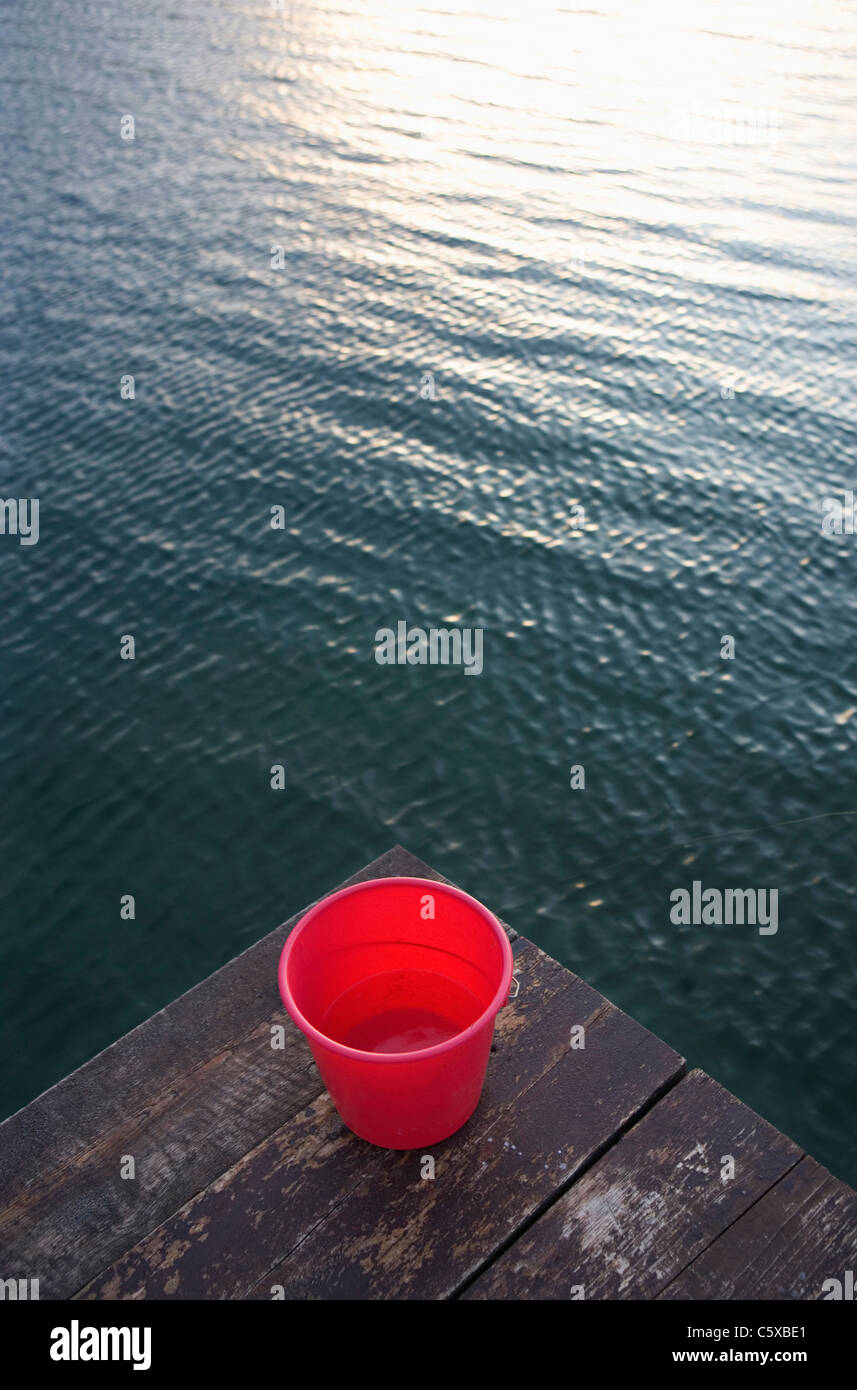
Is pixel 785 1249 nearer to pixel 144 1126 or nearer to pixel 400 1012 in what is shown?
pixel 400 1012

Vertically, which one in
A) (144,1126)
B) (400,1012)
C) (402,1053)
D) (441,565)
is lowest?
(441,565)

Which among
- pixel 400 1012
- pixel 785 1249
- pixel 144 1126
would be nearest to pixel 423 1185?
pixel 400 1012

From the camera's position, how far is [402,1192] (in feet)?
13.2

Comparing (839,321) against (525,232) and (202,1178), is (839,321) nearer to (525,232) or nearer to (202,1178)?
(525,232)

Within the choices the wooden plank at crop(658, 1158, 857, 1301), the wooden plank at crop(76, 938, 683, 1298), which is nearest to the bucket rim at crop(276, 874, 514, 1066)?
the wooden plank at crop(76, 938, 683, 1298)

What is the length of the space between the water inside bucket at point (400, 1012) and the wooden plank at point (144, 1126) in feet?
0.82

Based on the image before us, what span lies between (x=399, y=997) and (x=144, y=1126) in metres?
1.30

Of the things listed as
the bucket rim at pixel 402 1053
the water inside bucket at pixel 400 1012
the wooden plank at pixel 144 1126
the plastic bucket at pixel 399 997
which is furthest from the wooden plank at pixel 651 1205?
the wooden plank at pixel 144 1126

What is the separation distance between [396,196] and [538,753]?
1521 centimetres

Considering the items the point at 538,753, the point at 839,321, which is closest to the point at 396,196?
the point at 839,321

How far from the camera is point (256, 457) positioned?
1273cm

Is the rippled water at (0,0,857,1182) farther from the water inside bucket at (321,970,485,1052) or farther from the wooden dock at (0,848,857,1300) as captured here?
the water inside bucket at (321,970,485,1052)

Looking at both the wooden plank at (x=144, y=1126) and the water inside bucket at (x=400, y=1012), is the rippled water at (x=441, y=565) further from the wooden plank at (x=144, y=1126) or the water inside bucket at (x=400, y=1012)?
the water inside bucket at (x=400, y=1012)

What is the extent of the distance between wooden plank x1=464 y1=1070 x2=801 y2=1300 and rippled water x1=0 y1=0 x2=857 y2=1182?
9.92 ft
